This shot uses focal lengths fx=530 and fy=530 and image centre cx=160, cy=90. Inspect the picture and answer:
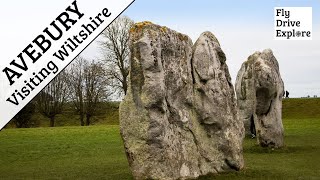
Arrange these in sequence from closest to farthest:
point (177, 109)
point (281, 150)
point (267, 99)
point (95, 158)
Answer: point (177, 109), point (95, 158), point (267, 99), point (281, 150)

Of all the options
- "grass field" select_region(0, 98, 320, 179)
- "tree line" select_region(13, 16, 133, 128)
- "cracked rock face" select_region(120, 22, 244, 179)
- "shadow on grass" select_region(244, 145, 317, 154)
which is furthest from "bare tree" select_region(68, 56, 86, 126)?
"cracked rock face" select_region(120, 22, 244, 179)

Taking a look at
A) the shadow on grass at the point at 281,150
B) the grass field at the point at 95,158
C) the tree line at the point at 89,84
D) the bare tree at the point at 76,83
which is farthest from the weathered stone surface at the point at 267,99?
the bare tree at the point at 76,83

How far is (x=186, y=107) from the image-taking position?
50.6 feet

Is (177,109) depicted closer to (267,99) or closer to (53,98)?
(267,99)

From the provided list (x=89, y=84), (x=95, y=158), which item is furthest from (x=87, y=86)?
(x=95, y=158)

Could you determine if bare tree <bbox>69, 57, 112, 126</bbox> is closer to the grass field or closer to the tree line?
the tree line

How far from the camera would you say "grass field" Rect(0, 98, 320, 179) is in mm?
16781

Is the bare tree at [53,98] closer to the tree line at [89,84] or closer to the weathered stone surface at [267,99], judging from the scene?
the tree line at [89,84]

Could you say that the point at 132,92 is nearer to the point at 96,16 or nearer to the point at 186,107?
the point at 186,107

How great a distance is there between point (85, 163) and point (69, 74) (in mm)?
43977

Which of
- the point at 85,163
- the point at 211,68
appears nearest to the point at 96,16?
the point at 211,68

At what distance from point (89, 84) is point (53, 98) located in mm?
4549

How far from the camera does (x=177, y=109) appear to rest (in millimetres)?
14898

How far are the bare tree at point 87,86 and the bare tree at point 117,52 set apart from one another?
4.35 ft
